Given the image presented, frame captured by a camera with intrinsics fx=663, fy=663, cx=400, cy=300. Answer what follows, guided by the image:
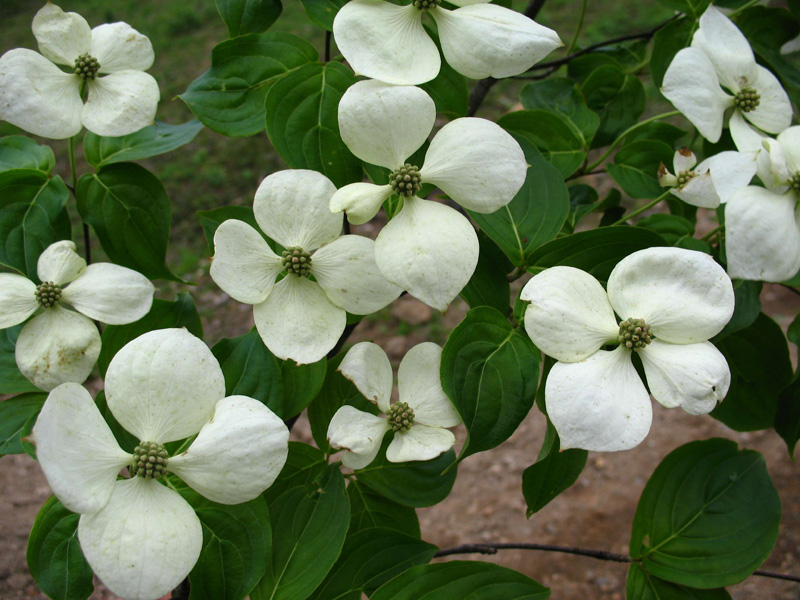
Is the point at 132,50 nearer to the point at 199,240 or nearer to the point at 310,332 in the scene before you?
the point at 310,332

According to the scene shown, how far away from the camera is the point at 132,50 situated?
0.77m

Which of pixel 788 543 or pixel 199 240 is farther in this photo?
pixel 199 240

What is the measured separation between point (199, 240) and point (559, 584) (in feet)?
5.75

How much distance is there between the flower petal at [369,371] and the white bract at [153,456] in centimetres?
10

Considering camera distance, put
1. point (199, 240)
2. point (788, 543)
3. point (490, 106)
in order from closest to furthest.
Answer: point (788, 543)
point (199, 240)
point (490, 106)

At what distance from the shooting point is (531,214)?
73 centimetres

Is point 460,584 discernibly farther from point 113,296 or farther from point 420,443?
point 113,296

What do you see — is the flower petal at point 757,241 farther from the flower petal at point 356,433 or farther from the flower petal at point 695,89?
the flower petal at point 356,433

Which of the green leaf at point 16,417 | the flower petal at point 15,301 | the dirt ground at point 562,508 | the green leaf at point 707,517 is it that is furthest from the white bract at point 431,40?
the dirt ground at point 562,508

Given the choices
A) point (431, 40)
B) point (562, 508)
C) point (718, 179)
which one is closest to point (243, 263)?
point (431, 40)

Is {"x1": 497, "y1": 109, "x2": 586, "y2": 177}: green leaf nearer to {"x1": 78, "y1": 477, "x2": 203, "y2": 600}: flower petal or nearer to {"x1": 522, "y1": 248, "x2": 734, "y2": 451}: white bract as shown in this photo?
{"x1": 522, "y1": 248, "x2": 734, "y2": 451}: white bract

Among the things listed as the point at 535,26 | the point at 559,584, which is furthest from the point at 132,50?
the point at 559,584

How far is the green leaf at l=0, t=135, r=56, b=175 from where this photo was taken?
2.68 feet

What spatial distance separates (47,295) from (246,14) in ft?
1.28
